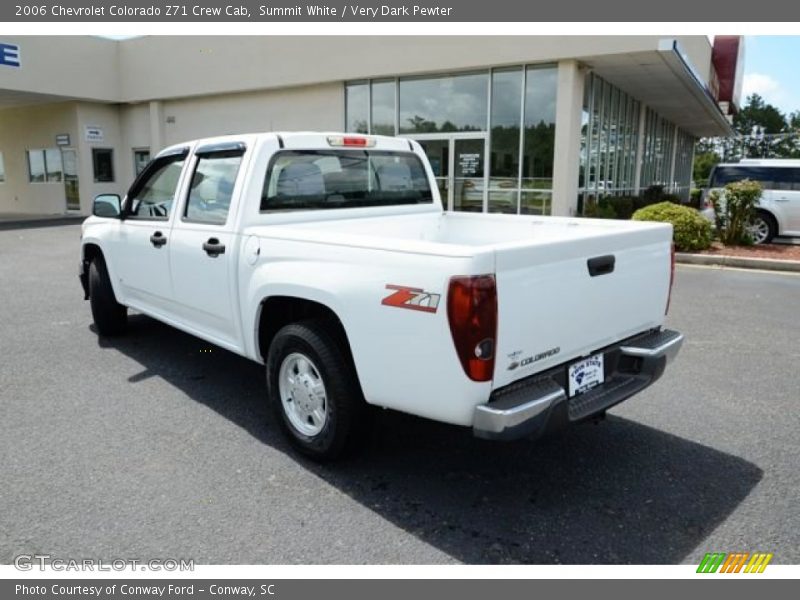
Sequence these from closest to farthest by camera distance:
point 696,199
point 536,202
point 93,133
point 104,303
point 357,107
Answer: point 104,303, point 536,202, point 357,107, point 93,133, point 696,199

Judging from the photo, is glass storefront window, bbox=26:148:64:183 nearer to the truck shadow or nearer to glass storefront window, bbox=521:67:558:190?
glass storefront window, bbox=521:67:558:190

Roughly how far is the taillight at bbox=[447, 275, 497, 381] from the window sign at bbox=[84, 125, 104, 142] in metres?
24.6

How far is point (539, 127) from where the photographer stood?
15.6 meters

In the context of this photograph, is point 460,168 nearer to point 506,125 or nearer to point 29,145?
point 506,125

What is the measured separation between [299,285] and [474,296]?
1.18 m

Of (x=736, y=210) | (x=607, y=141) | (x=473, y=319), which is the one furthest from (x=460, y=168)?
(x=473, y=319)

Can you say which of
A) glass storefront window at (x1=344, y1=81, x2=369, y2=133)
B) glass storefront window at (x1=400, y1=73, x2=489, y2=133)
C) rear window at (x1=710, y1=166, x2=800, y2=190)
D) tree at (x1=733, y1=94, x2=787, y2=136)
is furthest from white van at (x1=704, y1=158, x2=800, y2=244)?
tree at (x1=733, y1=94, x2=787, y2=136)

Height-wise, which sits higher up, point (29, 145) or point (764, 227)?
point (29, 145)

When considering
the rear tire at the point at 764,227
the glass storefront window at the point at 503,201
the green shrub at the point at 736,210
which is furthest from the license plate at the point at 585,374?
the glass storefront window at the point at 503,201

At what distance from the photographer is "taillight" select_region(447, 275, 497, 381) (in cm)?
280

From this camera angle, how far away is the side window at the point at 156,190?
5.19m

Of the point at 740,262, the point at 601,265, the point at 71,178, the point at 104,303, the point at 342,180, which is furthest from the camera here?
the point at 71,178

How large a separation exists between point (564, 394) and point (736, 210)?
A: 11.3m

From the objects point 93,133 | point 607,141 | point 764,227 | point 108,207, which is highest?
point 93,133
